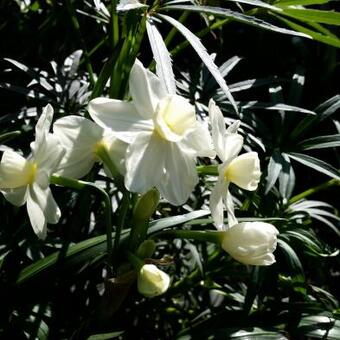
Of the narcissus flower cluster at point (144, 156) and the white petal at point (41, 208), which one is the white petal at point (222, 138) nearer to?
the narcissus flower cluster at point (144, 156)

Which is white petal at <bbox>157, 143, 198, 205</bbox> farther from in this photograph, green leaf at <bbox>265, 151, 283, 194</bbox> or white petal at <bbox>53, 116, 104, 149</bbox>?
green leaf at <bbox>265, 151, 283, 194</bbox>

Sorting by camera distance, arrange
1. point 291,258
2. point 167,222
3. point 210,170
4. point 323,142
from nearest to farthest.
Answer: point 210,170 → point 167,222 → point 291,258 → point 323,142

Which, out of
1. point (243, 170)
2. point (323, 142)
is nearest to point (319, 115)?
point (323, 142)

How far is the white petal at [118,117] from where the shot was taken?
771mm

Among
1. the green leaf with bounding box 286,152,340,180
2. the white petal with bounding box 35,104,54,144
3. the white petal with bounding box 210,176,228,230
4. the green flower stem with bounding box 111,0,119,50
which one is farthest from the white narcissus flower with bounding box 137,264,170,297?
the green leaf with bounding box 286,152,340,180

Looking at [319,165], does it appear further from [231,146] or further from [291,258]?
[231,146]

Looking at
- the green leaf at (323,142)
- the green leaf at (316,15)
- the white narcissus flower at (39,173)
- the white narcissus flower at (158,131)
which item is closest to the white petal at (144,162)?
the white narcissus flower at (158,131)

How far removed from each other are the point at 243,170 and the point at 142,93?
0.59 ft

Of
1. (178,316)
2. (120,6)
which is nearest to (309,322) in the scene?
(178,316)

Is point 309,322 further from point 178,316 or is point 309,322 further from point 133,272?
point 133,272

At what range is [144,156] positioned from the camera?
76cm

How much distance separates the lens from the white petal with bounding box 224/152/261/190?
0.84 metres

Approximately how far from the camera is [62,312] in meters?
1.28

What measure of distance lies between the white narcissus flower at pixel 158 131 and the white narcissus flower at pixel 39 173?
0.07 metres
